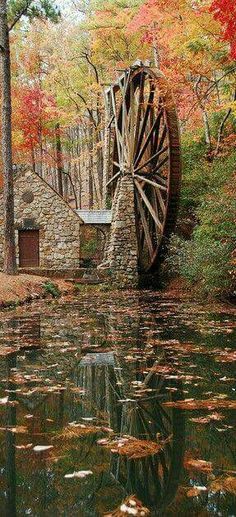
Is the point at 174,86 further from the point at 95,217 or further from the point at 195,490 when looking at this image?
the point at 195,490

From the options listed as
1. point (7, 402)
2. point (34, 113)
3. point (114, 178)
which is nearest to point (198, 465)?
point (7, 402)

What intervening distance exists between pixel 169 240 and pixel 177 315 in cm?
572

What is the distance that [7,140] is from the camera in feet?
37.8

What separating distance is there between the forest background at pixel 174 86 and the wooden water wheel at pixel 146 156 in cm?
75

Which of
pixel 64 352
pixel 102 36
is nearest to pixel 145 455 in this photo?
pixel 64 352

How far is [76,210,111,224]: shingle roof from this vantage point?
59.7 feet

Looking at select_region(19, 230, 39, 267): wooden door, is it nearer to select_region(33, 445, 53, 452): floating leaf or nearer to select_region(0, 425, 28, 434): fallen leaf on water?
select_region(0, 425, 28, 434): fallen leaf on water

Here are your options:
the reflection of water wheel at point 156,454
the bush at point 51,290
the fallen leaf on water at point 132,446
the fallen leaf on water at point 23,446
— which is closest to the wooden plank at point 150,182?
the bush at point 51,290

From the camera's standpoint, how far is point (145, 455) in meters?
2.35

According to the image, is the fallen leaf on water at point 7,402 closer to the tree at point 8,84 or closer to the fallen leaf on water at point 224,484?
the fallen leaf on water at point 224,484

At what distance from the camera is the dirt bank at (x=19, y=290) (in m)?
9.61

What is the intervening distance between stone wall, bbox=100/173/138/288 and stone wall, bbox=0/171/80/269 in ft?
11.8

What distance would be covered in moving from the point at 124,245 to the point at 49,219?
462 cm

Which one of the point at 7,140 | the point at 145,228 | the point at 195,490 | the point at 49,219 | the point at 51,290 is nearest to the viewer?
the point at 195,490
